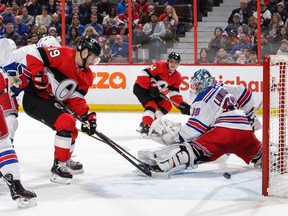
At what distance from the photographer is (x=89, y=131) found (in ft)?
15.7

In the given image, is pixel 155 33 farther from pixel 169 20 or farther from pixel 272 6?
pixel 272 6

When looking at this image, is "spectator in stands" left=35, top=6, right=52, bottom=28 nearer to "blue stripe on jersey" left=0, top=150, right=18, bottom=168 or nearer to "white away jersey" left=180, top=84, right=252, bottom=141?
"white away jersey" left=180, top=84, right=252, bottom=141

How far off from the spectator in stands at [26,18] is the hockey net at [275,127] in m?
5.31

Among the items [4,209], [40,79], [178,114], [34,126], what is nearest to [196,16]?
[178,114]

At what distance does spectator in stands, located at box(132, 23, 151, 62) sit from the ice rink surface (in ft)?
9.78

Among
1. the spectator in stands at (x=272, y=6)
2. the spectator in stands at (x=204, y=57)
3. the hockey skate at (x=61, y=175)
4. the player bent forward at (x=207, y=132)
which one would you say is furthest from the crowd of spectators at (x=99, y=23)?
the hockey skate at (x=61, y=175)

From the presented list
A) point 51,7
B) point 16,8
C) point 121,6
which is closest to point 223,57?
point 121,6

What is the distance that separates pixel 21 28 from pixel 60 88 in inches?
186

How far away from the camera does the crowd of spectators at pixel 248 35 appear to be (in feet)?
27.8

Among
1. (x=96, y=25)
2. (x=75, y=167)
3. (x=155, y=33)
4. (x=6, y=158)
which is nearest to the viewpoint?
(x=6, y=158)

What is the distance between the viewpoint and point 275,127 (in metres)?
4.49

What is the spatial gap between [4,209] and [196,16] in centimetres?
525


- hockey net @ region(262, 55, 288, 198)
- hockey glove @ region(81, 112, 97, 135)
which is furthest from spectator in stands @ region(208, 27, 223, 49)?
hockey glove @ region(81, 112, 97, 135)

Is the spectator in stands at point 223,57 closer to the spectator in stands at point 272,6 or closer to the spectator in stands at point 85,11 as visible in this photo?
the spectator in stands at point 272,6
